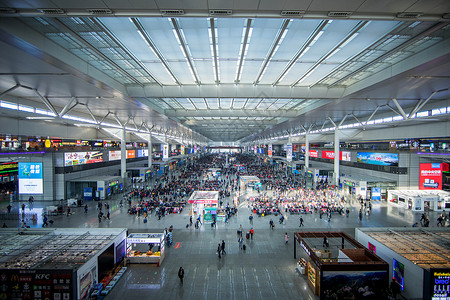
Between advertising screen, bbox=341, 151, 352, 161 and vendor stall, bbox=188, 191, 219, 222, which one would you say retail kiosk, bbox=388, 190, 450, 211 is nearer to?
advertising screen, bbox=341, 151, 352, 161

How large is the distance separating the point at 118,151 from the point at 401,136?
38.7m

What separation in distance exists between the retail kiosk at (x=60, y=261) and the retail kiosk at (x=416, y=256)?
1097cm

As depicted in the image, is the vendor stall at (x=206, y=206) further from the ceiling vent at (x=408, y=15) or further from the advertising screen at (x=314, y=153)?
the advertising screen at (x=314, y=153)

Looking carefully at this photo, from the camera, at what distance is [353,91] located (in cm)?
1220

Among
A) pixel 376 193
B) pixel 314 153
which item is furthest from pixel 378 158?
pixel 314 153

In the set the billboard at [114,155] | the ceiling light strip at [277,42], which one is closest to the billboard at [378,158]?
the ceiling light strip at [277,42]

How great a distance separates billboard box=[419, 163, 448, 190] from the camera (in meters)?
22.3

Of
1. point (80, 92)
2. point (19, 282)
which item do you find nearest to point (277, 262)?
point (19, 282)

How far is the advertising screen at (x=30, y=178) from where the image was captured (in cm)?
2138

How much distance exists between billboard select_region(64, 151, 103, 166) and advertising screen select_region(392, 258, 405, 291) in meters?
27.2

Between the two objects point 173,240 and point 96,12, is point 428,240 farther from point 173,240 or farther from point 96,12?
point 96,12

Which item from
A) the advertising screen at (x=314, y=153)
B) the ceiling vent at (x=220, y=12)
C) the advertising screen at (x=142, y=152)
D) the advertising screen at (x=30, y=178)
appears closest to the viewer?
the ceiling vent at (x=220, y=12)

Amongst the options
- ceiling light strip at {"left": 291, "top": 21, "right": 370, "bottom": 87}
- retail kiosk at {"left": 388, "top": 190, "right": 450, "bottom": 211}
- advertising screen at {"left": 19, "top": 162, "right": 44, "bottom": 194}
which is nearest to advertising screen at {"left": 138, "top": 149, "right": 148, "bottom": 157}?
advertising screen at {"left": 19, "top": 162, "right": 44, "bottom": 194}

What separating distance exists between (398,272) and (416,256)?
2.93 ft
